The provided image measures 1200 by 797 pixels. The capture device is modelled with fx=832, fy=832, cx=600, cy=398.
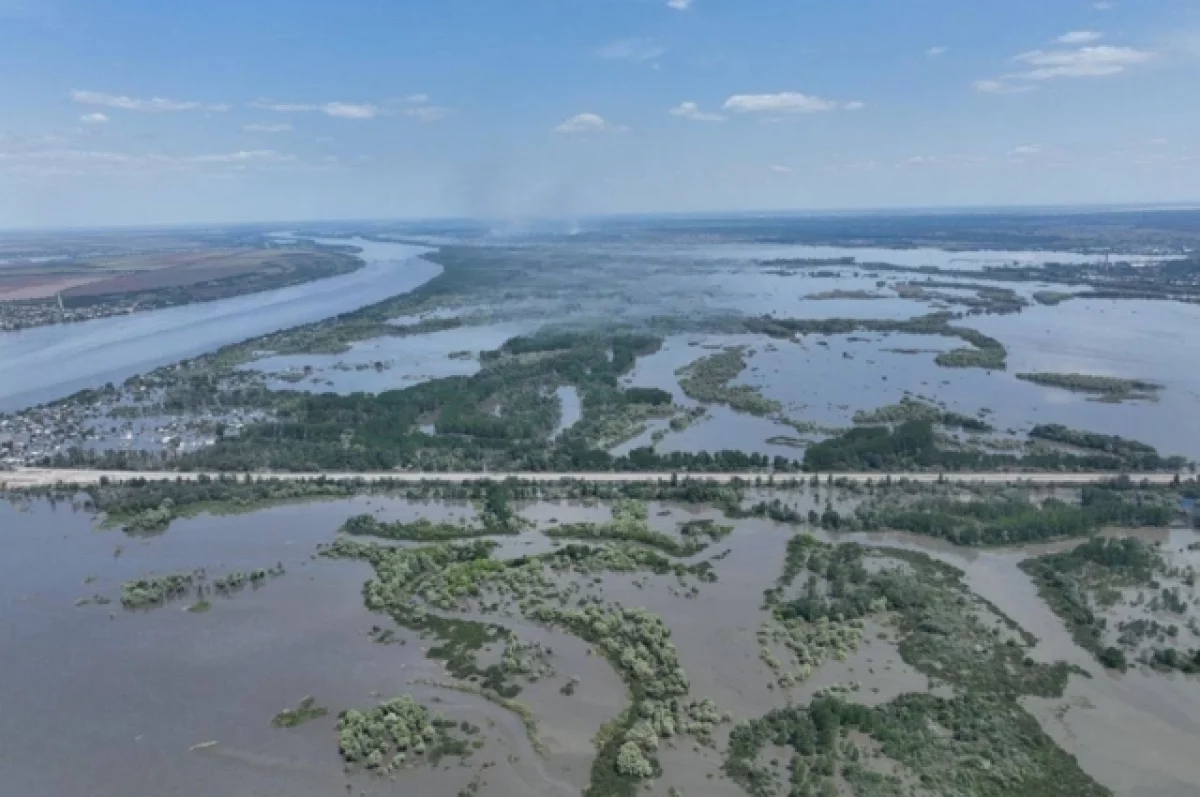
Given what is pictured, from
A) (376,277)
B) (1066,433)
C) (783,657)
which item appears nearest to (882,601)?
(783,657)

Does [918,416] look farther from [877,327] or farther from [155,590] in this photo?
[155,590]

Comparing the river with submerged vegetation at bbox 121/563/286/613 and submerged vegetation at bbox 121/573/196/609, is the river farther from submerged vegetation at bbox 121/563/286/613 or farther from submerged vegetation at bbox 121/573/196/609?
submerged vegetation at bbox 121/563/286/613

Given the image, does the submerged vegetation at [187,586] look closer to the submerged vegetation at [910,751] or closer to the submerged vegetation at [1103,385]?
the submerged vegetation at [910,751]

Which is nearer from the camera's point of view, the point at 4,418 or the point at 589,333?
the point at 4,418

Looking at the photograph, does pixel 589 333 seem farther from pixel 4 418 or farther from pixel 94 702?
pixel 94 702

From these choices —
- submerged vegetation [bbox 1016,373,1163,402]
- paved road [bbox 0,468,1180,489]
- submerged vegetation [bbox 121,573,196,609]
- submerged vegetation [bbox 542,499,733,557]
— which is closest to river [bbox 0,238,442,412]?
paved road [bbox 0,468,1180,489]

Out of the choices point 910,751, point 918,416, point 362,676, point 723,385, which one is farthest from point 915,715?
point 723,385
